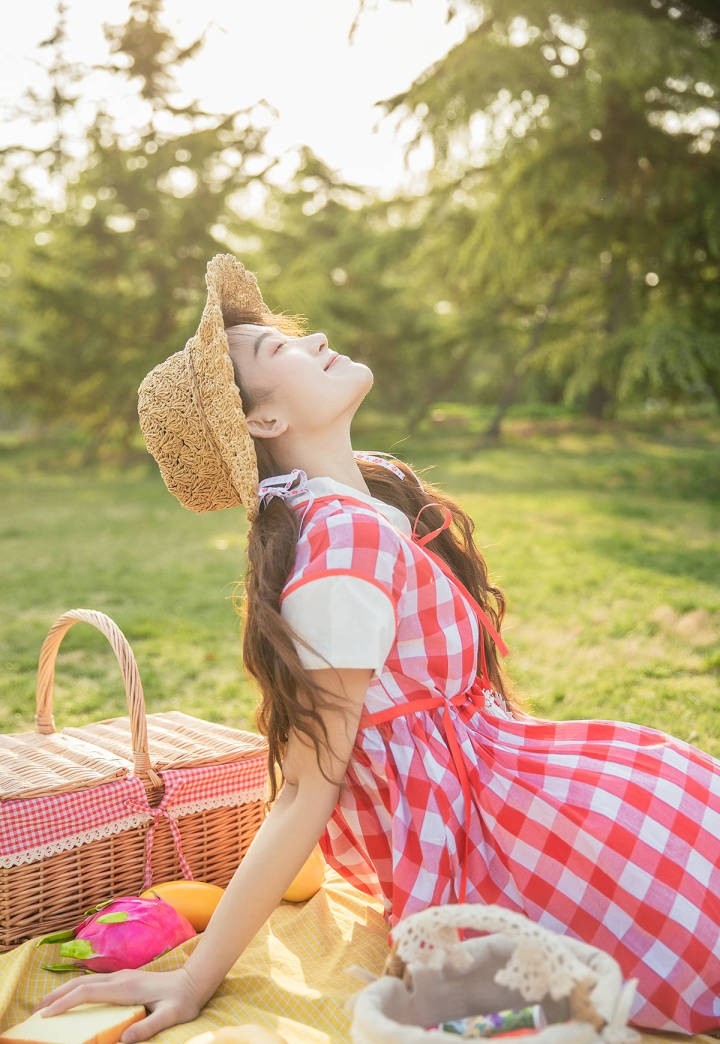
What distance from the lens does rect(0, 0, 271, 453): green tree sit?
52.6 feet

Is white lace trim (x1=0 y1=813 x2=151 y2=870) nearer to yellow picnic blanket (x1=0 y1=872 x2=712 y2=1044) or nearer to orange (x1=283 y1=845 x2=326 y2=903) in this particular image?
yellow picnic blanket (x1=0 y1=872 x2=712 y2=1044)

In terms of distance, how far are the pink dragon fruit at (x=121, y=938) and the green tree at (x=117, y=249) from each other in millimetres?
14269

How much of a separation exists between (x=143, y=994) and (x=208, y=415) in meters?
1.23

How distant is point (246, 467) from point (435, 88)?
920cm

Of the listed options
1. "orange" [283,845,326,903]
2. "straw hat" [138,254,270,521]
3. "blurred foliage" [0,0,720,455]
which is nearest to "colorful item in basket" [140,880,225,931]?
"orange" [283,845,326,903]

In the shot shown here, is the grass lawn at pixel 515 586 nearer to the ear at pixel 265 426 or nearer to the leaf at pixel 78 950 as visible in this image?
the ear at pixel 265 426

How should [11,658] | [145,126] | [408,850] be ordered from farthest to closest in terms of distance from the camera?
[145,126] → [11,658] → [408,850]

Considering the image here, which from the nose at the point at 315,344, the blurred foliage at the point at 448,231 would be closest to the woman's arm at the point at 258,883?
the nose at the point at 315,344

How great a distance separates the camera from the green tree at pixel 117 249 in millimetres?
16031

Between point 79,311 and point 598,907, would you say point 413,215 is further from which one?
point 598,907

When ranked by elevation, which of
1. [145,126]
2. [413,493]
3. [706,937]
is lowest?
[706,937]

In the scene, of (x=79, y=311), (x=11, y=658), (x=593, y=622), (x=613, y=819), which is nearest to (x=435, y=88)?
(x=593, y=622)

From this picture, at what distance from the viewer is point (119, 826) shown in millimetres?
2488

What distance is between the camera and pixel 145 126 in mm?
16375
